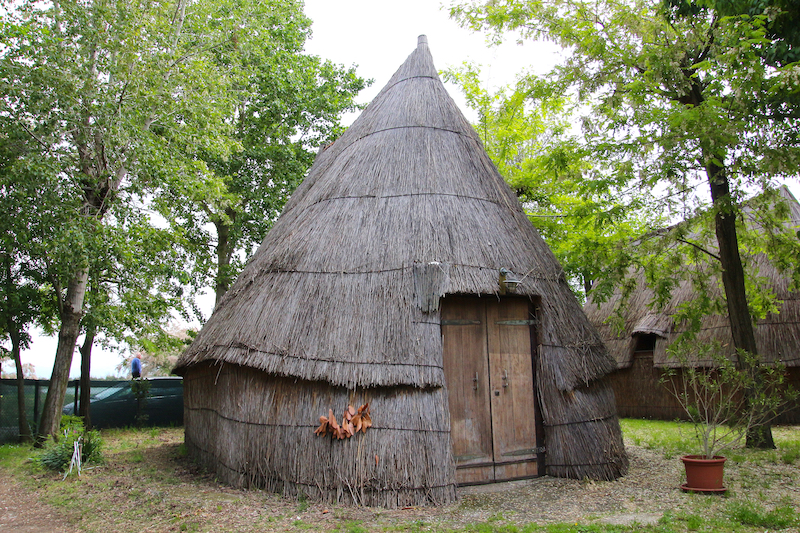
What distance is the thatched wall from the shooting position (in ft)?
21.2

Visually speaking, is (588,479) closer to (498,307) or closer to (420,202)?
(498,307)

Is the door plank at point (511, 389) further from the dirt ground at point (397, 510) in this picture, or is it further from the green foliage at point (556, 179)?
the green foliage at point (556, 179)

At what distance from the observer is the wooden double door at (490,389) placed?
7.26 m

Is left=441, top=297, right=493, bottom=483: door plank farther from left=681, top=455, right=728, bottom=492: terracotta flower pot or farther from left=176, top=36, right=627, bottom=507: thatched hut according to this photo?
left=681, top=455, right=728, bottom=492: terracotta flower pot

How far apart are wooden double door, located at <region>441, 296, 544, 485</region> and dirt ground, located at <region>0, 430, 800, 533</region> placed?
315 millimetres

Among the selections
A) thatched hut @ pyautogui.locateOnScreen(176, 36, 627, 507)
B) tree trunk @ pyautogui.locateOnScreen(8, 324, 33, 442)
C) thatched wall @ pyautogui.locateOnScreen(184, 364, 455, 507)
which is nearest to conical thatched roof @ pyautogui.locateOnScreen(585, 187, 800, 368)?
thatched hut @ pyautogui.locateOnScreen(176, 36, 627, 507)

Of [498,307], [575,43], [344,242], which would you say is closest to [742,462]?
[498,307]

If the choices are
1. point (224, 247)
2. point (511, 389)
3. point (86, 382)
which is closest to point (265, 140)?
point (224, 247)

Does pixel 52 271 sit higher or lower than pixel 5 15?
lower

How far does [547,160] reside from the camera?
11.0 m

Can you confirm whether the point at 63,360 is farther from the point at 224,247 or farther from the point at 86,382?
the point at 224,247

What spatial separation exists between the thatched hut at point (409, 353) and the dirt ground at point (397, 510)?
0.95 feet

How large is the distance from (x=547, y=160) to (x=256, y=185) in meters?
10.5

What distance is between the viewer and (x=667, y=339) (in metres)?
14.8
